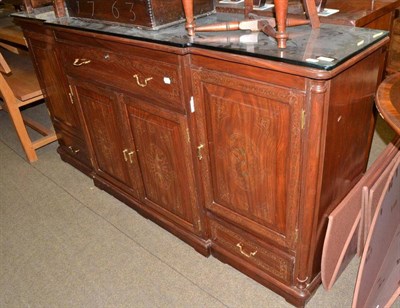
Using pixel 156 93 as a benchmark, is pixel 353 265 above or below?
below

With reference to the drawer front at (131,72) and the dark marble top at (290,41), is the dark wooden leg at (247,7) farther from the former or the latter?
the drawer front at (131,72)

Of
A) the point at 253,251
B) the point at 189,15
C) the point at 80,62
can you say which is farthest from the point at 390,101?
the point at 80,62

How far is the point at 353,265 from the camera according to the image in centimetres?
179

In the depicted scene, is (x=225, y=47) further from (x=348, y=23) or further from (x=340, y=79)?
(x=348, y=23)

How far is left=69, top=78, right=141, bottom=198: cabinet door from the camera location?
1.90m

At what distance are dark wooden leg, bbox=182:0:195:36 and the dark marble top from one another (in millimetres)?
27

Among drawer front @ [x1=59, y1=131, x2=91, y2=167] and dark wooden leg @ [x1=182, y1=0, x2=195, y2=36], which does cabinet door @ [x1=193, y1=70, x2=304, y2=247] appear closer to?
dark wooden leg @ [x1=182, y1=0, x2=195, y2=36]

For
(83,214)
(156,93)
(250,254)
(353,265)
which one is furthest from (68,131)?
(353,265)

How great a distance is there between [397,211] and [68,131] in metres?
1.95

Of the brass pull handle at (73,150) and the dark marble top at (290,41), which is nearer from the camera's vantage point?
the dark marble top at (290,41)

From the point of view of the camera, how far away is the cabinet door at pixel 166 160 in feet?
5.33

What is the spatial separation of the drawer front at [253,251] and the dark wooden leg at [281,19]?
0.82m

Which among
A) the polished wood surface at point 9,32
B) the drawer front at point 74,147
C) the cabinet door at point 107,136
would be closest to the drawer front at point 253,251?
the cabinet door at point 107,136

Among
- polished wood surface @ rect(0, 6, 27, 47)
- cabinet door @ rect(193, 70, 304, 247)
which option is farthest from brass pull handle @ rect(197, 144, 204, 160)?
polished wood surface @ rect(0, 6, 27, 47)
